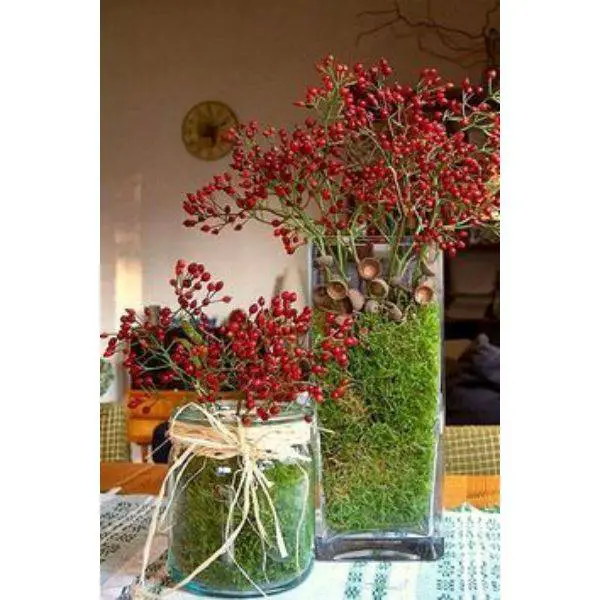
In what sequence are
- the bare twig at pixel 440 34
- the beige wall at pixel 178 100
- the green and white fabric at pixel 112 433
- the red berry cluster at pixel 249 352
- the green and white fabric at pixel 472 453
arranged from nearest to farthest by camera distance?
1. the red berry cluster at pixel 249 352
2. the green and white fabric at pixel 472 453
3. the green and white fabric at pixel 112 433
4. the bare twig at pixel 440 34
5. the beige wall at pixel 178 100

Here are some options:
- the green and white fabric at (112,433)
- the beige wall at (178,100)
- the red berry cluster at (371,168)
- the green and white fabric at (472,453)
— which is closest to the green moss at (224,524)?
the red berry cluster at (371,168)

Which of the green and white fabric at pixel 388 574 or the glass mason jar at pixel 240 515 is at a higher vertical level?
the glass mason jar at pixel 240 515

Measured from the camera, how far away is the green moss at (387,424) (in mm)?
763

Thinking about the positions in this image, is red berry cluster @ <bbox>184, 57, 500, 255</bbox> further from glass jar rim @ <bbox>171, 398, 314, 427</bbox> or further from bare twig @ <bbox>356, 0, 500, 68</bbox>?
bare twig @ <bbox>356, 0, 500, 68</bbox>

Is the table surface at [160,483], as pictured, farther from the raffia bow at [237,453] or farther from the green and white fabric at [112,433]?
the green and white fabric at [112,433]

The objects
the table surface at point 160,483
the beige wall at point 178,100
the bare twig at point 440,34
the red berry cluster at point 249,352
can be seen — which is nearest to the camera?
the red berry cluster at point 249,352

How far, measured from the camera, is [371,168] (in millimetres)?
753

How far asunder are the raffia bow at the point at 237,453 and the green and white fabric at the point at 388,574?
4cm

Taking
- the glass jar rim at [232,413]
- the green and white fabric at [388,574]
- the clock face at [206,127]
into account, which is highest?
the clock face at [206,127]

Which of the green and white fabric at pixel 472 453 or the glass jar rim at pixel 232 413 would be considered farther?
the green and white fabric at pixel 472 453
